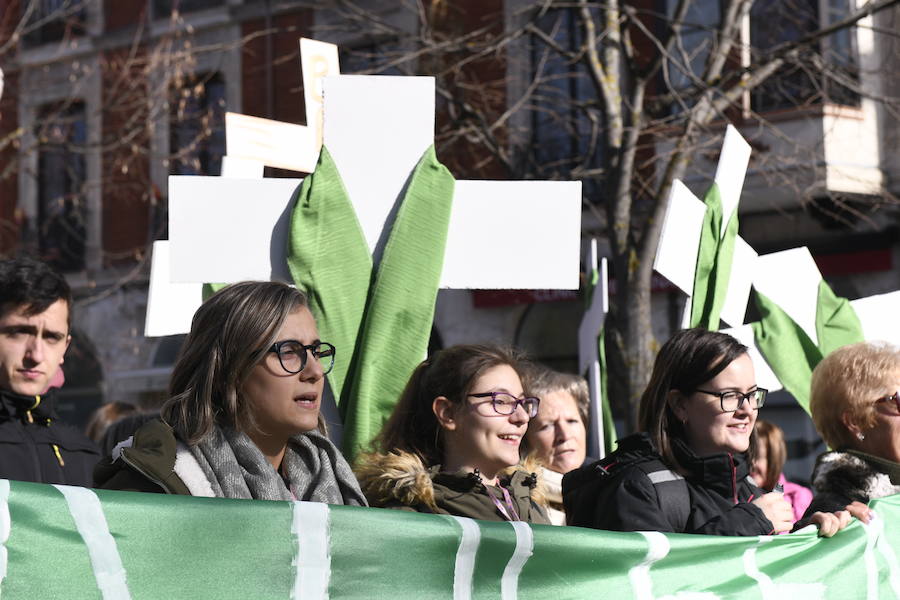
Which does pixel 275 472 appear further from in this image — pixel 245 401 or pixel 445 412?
pixel 445 412

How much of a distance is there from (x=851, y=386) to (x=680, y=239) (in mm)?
1166

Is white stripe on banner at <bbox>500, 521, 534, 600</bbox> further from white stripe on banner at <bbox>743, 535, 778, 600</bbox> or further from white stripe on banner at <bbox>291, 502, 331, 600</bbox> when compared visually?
white stripe on banner at <bbox>743, 535, 778, 600</bbox>

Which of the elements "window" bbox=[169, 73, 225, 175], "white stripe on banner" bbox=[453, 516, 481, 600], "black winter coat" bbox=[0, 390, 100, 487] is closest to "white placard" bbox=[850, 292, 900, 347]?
"black winter coat" bbox=[0, 390, 100, 487]

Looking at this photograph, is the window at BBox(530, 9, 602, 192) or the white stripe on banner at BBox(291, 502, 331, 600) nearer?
the white stripe on banner at BBox(291, 502, 331, 600)

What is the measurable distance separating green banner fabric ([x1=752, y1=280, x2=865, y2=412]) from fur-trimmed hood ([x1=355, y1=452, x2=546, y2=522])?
7.60ft

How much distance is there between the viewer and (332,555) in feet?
8.61

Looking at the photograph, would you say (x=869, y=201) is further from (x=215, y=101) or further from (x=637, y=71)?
(x=215, y=101)

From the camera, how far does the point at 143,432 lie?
2.75 m

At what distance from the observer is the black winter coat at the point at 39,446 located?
3.69 m

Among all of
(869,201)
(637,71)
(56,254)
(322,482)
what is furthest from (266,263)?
(56,254)

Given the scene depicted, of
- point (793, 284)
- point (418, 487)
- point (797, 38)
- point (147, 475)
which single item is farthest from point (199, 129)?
point (147, 475)

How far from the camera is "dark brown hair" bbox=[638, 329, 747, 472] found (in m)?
3.59

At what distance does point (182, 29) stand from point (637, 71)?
28.6 feet

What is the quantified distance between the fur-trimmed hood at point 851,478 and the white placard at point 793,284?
1992 millimetres
